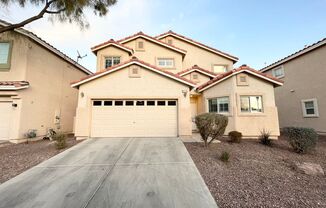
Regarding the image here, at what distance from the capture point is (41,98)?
10.6 meters

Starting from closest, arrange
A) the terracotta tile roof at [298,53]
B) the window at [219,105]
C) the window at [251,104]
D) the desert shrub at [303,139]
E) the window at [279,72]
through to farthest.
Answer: the desert shrub at [303,139]
the window at [251,104]
the window at [219,105]
the terracotta tile roof at [298,53]
the window at [279,72]

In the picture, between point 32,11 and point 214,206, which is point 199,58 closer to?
point 32,11

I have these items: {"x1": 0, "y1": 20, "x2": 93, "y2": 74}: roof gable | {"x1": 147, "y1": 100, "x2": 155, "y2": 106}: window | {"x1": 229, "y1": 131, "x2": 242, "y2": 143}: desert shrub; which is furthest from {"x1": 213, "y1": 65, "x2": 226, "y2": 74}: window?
{"x1": 0, "y1": 20, "x2": 93, "y2": 74}: roof gable

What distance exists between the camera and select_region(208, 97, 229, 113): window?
34.5 feet

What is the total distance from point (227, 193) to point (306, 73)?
1398 cm

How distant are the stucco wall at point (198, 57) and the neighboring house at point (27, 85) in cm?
1096

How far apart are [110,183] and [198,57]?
15.0 meters

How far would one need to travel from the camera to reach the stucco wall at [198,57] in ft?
52.2

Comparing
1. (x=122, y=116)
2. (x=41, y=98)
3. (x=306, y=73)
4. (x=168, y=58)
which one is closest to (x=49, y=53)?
(x=41, y=98)

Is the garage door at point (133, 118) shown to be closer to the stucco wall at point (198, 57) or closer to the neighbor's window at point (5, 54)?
the neighbor's window at point (5, 54)

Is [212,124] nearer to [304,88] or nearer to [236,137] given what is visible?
[236,137]

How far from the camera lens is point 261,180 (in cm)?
418

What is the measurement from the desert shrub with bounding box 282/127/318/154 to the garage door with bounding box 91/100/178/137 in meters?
5.91

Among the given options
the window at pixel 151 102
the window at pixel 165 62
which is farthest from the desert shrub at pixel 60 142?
the window at pixel 165 62
